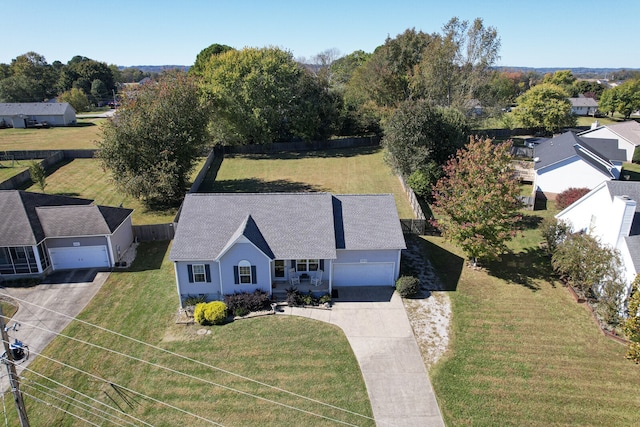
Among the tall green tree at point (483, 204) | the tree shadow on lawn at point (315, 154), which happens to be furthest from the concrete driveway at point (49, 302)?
the tree shadow on lawn at point (315, 154)

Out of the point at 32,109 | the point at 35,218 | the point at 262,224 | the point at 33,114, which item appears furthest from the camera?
the point at 32,109

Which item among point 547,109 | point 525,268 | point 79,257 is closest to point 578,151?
point 525,268

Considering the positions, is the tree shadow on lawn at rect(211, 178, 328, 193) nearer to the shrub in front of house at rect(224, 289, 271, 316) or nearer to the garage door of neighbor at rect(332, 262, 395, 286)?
the garage door of neighbor at rect(332, 262, 395, 286)

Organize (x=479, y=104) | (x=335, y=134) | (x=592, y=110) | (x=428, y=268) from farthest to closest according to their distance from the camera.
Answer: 1. (x=592, y=110)
2. (x=335, y=134)
3. (x=479, y=104)
4. (x=428, y=268)

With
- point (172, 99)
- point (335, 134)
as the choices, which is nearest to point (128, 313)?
point (172, 99)

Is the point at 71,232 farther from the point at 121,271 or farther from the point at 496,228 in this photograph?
the point at 496,228

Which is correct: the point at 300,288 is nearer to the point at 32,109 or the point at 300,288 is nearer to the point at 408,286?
the point at 408,286
